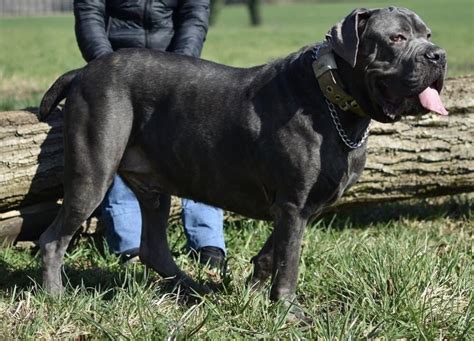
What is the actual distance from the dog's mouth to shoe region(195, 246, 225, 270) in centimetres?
174

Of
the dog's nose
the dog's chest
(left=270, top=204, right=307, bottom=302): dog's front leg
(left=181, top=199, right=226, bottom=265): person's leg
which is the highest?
the dog's nose

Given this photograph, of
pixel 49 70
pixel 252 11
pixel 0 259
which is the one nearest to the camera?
pixel 0 259

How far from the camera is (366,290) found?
4.19m

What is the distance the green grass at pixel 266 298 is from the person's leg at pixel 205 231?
0.11 m

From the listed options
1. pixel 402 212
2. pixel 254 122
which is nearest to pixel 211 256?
pixel 254 122

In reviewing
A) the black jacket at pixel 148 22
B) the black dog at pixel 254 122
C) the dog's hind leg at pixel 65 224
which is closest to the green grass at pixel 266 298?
the dog's hind leg at pixel 65 224

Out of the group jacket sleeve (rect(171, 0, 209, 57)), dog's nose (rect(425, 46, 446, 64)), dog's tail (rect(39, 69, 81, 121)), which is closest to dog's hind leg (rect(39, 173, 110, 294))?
dog's tail (rect(39, 69, 81, 121))

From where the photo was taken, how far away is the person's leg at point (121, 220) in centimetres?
525

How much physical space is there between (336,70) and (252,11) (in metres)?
41.2

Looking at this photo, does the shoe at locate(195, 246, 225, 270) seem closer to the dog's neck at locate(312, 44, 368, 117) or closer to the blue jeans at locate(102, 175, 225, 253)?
the blue jeans at locate(102, 175, 225, 253)

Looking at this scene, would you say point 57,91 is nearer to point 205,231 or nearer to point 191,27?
point 191,27

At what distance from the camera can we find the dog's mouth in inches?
146

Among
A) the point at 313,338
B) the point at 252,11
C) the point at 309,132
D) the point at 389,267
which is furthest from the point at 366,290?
the point at 252,11

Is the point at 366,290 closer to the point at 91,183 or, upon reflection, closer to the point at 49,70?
the point at 91,183
